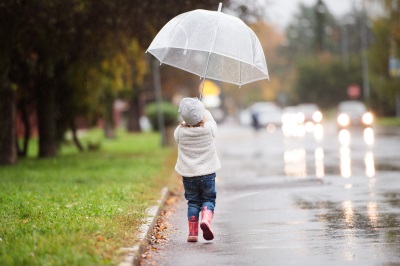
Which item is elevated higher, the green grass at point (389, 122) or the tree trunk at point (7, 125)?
the tree trunk at point (7, 125)

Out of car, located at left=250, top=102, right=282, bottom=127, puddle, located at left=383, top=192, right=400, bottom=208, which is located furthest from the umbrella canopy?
car, located at left=250, top=102, right=282, bottom=127

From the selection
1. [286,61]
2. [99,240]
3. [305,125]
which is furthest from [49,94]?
[286,61]

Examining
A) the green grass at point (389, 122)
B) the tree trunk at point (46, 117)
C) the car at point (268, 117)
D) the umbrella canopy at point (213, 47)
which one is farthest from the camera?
the car at point (268, 117)

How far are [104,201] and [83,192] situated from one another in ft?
5.71

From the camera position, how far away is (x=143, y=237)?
890cm

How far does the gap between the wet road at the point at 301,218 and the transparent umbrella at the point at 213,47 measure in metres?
2.11

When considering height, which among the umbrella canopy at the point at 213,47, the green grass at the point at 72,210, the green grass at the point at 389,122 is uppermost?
the umbrella canopy at the point at 213,47

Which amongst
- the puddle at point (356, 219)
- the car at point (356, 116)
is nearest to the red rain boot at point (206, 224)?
the puddle at point (356, 219)

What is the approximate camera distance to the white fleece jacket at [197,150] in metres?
9.52

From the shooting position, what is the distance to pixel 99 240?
26.8ft

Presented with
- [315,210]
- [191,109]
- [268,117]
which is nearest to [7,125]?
[315,210]

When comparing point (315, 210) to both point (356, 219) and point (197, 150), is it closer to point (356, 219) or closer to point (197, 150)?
point (356, 219)

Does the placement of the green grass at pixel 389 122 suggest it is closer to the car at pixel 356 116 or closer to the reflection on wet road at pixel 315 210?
the car at pixel 356 116

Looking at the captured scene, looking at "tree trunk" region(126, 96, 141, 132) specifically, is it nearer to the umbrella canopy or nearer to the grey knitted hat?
the umbrella canopy
